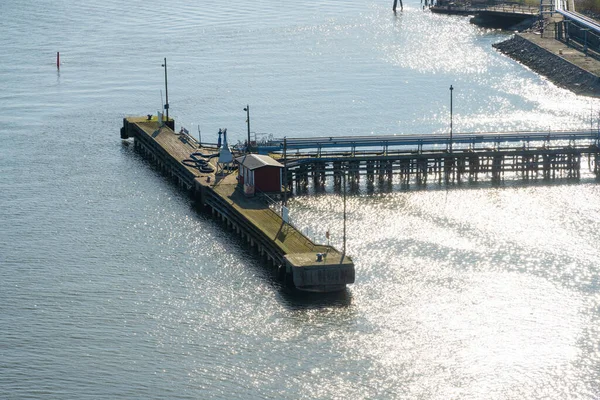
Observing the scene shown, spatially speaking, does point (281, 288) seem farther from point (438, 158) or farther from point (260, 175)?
point (438, 158)

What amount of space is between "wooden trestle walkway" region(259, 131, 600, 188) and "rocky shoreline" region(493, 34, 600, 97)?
34712 mm

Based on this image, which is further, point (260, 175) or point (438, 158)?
point (438, 158)

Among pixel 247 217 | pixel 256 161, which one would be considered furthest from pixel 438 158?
pixel 247 217

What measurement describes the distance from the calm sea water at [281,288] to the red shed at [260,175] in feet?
9.00

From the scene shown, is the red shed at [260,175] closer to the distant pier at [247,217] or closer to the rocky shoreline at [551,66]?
the distant pier at [247,217]

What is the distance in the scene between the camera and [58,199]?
331 ft

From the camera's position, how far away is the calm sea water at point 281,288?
217 feet

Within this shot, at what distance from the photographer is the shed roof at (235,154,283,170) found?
93438 millimetres

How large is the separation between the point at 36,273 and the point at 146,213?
51.8 feet

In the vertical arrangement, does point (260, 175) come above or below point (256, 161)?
below

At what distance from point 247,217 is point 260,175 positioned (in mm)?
6916

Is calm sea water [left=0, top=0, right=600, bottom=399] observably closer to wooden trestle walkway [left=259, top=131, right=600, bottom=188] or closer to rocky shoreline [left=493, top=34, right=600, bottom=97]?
wooden trestle walkway [left=259, top=131, right=600, bottom=188]

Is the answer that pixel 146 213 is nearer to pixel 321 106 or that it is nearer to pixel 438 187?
pixel 438 187

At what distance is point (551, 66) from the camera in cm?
15688
